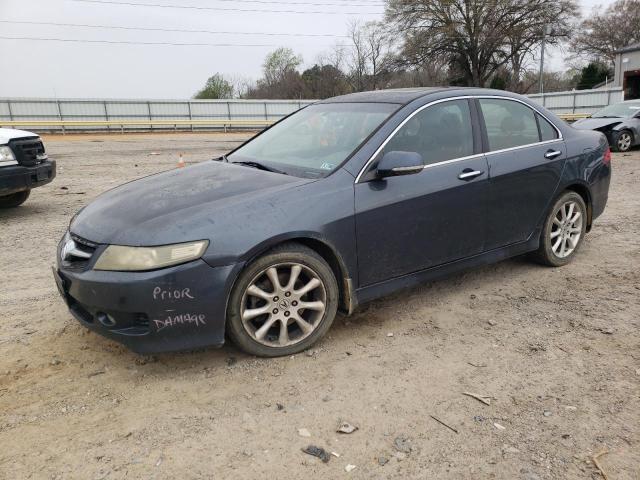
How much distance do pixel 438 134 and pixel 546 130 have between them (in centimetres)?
136

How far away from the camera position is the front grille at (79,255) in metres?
3.22

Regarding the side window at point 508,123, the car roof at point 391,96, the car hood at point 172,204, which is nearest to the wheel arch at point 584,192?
the side window at point 508,123

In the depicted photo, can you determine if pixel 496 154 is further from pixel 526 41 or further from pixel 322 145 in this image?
pixel 526 41

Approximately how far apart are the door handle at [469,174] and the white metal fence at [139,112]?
2910 centimetres

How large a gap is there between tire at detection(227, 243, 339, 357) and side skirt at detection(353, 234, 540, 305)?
0.27m

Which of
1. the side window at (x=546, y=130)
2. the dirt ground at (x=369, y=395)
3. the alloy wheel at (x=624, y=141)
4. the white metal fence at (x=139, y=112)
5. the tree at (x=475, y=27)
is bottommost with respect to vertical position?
the dirt ground at (x=369, y=395)

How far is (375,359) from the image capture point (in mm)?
3453

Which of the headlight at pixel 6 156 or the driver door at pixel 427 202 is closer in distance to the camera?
the driver door at pixel 427 202

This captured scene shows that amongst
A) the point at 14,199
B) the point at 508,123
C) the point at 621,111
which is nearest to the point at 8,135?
the point at 14,199

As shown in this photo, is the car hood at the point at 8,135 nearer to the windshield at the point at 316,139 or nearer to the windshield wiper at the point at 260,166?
the windshield at the point at 316,139

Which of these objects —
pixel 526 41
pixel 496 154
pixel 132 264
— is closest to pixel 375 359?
pixel 132 264

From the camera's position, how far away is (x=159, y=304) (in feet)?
9.91

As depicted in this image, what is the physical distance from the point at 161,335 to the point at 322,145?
1.81m

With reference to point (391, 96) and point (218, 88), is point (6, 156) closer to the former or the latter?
point (391, 96)
